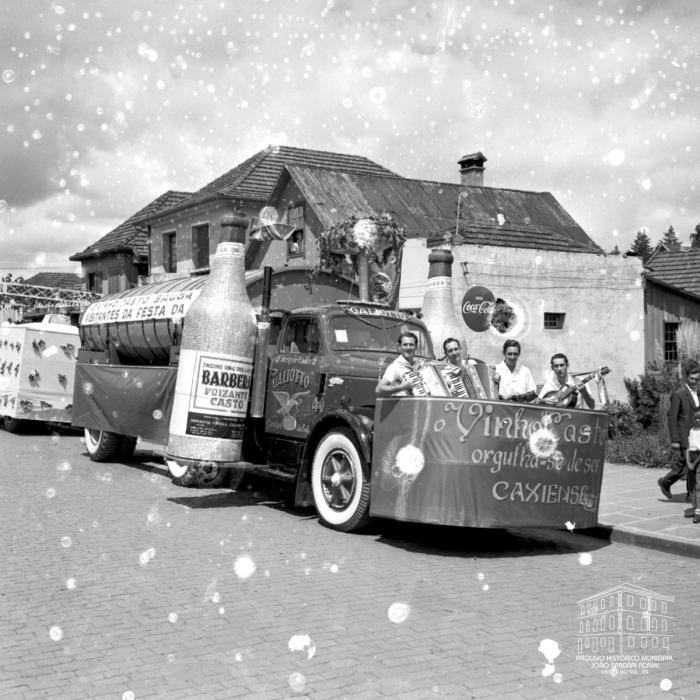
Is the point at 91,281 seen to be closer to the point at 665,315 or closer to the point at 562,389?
the point at 665,315

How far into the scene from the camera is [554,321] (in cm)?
2205

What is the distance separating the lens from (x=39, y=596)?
598cm

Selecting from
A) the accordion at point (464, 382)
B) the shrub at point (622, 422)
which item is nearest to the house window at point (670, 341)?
the shrub at point (622, 422)

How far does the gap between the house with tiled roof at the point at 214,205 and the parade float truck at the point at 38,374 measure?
1119 centimetres

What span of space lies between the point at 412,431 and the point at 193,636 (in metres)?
3.15

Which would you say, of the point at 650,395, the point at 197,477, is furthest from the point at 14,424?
the point at 650,395

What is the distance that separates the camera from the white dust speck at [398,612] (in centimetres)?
553

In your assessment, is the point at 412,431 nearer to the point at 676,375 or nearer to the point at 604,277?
the point at 676,375

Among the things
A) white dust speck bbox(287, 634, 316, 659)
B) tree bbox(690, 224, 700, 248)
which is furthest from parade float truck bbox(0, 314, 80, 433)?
tree bbox(690, 224, 700, 248)

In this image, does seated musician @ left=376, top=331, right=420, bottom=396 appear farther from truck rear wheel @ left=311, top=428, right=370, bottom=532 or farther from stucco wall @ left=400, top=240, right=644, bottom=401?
stucco wall @ left=400, top=240, right=644, bottom=401

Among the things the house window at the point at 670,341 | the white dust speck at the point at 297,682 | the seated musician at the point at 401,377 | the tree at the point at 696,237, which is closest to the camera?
the white dust speck at the point at 297,682

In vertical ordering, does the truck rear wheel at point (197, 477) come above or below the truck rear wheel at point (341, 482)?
below

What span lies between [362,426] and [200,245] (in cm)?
2623

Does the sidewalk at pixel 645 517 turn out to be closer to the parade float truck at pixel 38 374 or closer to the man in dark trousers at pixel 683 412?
the man in dark trousers at pixel 683 412
